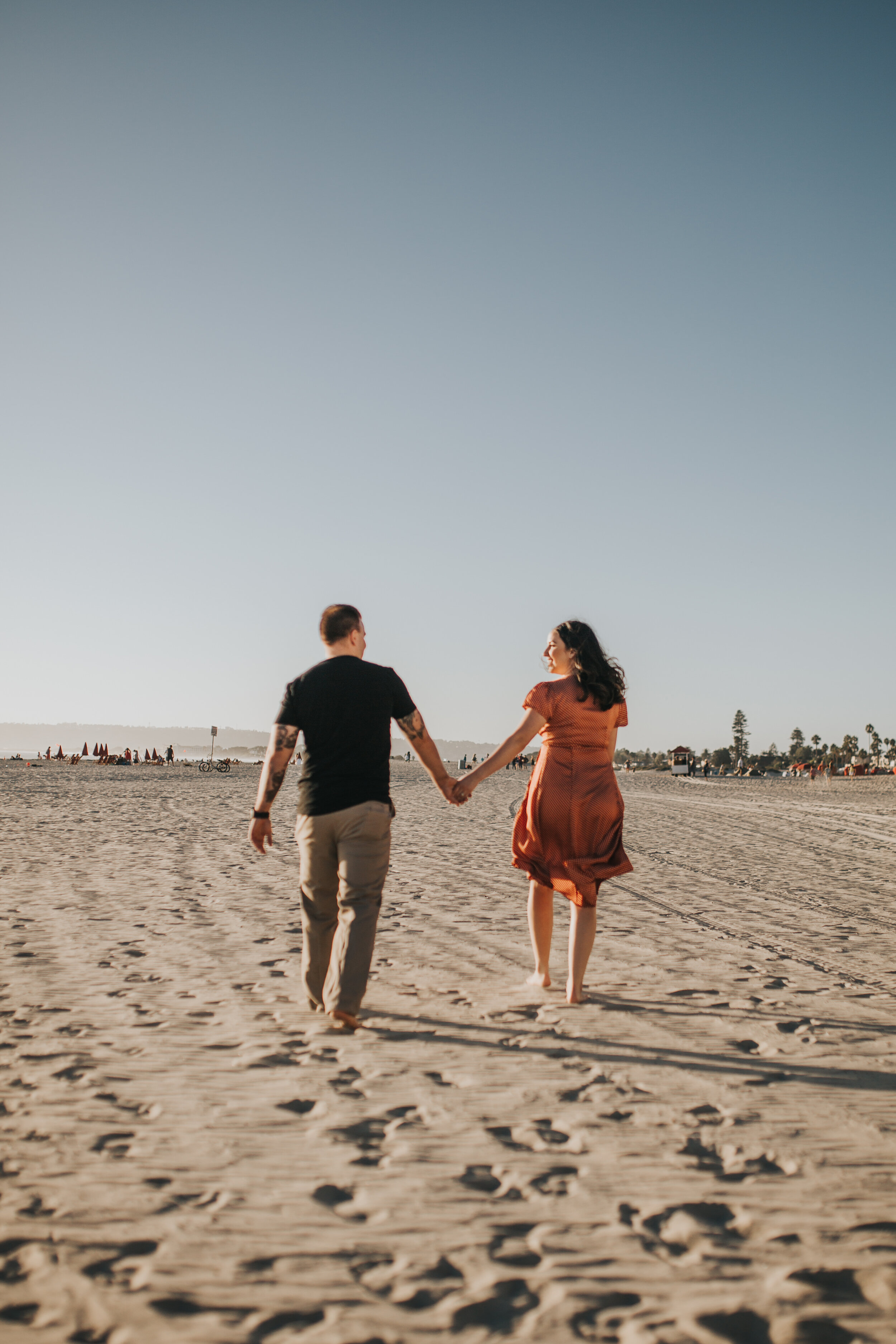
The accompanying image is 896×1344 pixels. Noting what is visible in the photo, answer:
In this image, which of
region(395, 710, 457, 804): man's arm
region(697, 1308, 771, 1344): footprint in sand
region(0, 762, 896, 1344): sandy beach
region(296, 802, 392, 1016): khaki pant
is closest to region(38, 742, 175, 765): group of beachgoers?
region(0, 762, 896, 1344): sandy beach

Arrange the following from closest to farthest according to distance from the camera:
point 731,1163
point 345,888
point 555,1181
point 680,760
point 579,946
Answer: point 555,1181 < point 731,1163 < point 345,888 < point 579,946 < point 680,760

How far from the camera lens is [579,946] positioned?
4.05 m

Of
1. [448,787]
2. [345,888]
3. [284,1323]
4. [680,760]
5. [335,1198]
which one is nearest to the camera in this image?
[284,1323]

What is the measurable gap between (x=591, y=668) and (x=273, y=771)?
1.63m

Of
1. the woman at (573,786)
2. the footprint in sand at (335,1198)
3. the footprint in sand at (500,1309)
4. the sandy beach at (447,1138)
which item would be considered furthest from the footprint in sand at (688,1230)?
the woman at (573,786)

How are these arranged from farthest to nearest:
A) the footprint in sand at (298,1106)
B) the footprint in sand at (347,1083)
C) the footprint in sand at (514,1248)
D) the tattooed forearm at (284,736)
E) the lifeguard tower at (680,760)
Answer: the lifeguard tower at (680,760), the tattooed forearm at (284,736), the footprint in sand at (347,1083), the footprint in sand at (298,1106), the footprint in sand at (514,1248)

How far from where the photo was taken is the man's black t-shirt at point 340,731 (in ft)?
12.3

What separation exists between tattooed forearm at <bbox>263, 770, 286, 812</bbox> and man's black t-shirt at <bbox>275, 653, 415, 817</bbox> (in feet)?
0.45

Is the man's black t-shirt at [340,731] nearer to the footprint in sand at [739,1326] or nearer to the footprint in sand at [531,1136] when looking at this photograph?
the footprint in sand at [531,1136]

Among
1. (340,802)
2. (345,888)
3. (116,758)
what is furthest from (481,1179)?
(116,758)

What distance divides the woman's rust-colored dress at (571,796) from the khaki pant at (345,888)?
790 mm

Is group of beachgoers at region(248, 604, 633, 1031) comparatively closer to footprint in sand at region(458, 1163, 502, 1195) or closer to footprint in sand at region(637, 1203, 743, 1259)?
footprint in sand at region(458, 1163, 502, 1195)

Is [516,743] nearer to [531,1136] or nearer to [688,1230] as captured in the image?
[531,1136]

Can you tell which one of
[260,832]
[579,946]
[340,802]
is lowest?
[579,946]
